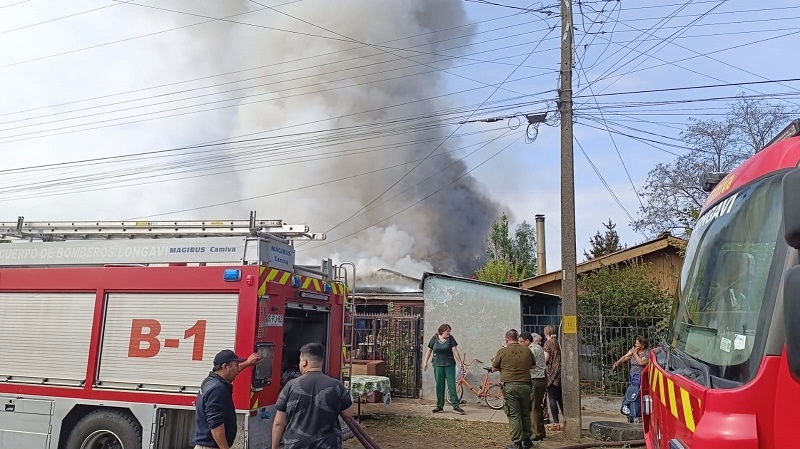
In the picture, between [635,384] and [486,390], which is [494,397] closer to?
[486,390]

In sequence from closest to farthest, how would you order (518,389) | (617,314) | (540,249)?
1. (518,389)
2. (617,314)
3. (540,249)

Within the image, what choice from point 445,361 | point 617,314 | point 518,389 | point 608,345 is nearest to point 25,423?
point 518,389

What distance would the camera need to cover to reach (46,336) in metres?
6.63

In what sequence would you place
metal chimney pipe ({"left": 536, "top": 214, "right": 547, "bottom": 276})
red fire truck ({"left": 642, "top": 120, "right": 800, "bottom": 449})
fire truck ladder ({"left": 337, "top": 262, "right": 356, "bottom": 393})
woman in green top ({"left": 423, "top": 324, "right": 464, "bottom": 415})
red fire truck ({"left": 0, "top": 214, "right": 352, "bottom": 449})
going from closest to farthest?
red fire truck ({"left": 642, "top": 120, "right": 800, "bottom": 449})
red fire truck ({"left": 0, "top": 214, "right": 352, "bottom": 449})
fire truck ladder ({"left": 337, "top": 262, "right": 356, "bottom": 393})
woman in green top ({"left": 423, "top": 324, "right": 464, "bottom": 415})
metal chimney pipe ({"left": 536, "top": 214, "right": 547, "bottom": 276})

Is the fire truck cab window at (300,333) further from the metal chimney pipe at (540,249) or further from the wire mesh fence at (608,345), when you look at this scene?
the metal chimney pipe at (540,249)

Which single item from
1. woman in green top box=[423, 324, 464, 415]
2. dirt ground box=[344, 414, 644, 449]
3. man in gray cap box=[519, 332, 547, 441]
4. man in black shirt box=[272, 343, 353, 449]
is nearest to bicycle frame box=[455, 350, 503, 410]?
woman in green top box=[423, 324, 464, 415]

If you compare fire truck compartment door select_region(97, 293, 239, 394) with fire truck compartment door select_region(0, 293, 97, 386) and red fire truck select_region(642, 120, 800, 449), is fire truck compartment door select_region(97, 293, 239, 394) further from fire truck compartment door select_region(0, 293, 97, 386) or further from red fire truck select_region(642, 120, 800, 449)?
red fire truck select_region(642, 120, 800, 449)

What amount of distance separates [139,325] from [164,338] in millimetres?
332

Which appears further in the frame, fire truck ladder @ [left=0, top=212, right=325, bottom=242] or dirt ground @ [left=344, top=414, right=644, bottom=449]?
dirt ground @ [left=344, top=414, right=644, bottom=449]

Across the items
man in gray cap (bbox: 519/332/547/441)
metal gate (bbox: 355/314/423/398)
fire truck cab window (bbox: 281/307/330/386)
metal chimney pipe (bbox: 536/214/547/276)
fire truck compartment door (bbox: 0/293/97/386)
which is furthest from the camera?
metal chimney pipe (bbox: 536/214/547/276)

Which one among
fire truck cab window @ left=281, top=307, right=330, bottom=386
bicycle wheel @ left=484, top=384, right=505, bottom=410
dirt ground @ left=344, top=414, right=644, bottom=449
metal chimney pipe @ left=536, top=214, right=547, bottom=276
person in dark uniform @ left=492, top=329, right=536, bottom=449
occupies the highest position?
metal chimney pipe @ left=536, top=214, right=547, bottom=276

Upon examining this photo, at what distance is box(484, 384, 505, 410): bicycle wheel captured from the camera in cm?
1159

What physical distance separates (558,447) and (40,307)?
6604mm

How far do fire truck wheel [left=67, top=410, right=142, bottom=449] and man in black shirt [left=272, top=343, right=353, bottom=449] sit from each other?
2717 mm
